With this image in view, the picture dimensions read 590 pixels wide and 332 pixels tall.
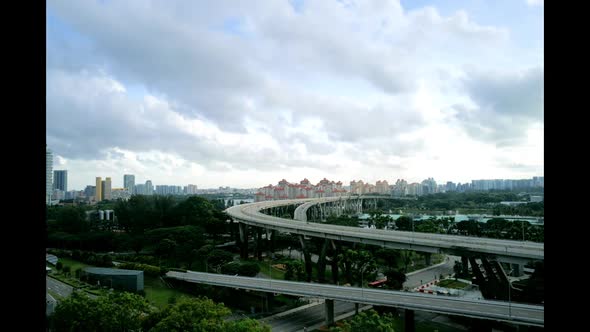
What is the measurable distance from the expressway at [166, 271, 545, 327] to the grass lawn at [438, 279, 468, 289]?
5.08 m

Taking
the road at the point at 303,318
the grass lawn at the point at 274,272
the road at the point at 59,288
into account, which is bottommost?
the grass lawn at the point at 274,272

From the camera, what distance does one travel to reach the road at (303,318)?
1052 cm

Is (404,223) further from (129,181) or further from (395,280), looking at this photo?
(129,181)

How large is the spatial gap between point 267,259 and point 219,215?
603 centimetres

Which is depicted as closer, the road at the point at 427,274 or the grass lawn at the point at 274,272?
the road at the point at 427,274

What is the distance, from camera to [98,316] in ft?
24.0

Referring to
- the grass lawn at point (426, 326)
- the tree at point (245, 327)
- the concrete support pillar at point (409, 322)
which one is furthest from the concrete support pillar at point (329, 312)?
the tree at point (245, 327)

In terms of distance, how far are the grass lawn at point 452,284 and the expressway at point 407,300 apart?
200 inches

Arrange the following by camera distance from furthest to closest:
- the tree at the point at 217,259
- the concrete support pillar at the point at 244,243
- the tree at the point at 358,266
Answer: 1. the concrete support pillar at the point at 244,243
2. the tree at the point at 217,259
3. the tree at the point at 358,266

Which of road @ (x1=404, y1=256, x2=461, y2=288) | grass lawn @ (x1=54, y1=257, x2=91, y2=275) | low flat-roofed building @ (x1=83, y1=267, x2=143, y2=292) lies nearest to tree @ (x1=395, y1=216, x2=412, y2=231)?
road @ (x1=404, y1=256, x2=461, y2=288)

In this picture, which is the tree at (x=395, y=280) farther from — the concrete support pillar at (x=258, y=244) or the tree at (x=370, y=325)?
the concrete support pillar at (x=258, y=244)

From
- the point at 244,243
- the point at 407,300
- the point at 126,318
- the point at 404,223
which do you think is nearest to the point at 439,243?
the point at 407,300
